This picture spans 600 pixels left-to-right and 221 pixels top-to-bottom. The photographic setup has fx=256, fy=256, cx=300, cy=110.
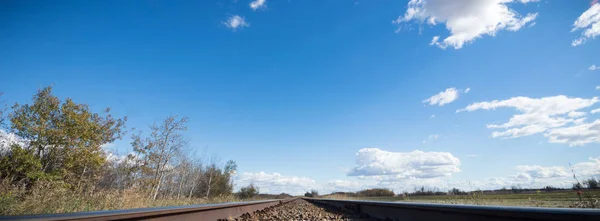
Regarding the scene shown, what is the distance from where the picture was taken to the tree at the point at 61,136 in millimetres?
15453

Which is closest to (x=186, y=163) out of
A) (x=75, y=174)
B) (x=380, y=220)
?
(x=75, y=174)

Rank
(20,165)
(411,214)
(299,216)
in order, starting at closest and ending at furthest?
1. (411,214)
2. (299,216)
3. (20,165)

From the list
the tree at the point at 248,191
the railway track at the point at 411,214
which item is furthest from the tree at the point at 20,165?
the tree at the point at 248,191

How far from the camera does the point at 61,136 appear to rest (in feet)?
53.5

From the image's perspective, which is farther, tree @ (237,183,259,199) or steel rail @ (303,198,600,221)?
tree @ (237,183,259,199)

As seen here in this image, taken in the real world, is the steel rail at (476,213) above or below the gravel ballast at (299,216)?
above

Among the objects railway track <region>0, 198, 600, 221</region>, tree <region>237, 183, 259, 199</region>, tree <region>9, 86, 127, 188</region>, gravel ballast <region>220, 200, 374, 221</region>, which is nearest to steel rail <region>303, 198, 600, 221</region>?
railway track <region>0, 198, 600, 221</region>

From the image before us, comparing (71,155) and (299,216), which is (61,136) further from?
(299,216)

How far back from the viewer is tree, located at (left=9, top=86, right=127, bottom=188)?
15453 mm

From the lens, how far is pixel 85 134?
17.5m

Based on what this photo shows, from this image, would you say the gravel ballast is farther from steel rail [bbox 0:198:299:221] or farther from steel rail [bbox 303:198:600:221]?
steel rail [bbox 303:198:600:221]

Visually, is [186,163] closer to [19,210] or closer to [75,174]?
[75,174]

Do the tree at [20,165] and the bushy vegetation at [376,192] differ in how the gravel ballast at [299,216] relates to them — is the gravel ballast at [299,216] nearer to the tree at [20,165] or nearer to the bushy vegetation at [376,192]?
the tree at [20,165]

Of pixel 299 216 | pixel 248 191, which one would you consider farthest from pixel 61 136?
pixel 248 191
